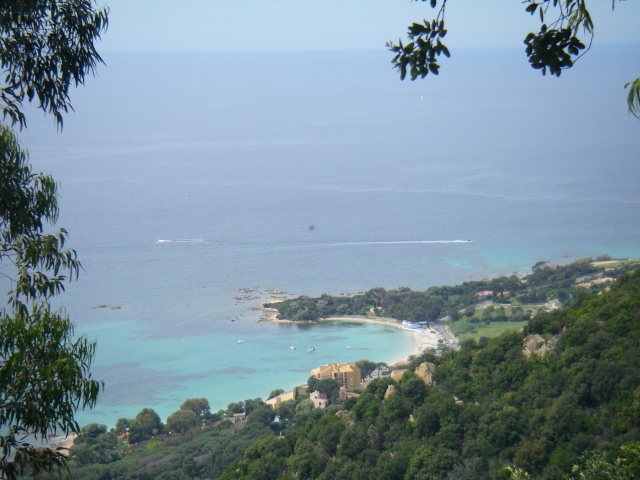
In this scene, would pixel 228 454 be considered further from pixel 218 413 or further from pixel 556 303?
pixel 556 303

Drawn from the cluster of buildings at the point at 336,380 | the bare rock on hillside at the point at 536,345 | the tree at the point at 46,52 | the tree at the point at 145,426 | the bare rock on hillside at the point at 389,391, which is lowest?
the tree at the point at 145,426

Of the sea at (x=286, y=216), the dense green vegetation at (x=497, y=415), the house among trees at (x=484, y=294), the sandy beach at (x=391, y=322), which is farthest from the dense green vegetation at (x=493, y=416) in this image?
the house among trees at (x=484, y=294)

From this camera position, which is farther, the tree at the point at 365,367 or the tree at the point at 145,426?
the tree at the point at 365,367

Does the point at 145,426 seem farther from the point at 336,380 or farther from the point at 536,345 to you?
the point at 536,345

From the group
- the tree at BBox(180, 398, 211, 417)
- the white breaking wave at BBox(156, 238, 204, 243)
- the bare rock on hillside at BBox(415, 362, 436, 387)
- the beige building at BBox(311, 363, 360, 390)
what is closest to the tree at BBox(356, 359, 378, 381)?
the beige building at BBox(311, 363, 360, 390)

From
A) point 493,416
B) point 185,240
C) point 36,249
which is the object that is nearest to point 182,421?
point 493,416

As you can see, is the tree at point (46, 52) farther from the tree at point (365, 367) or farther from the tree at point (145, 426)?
the tree at point (365, 367)
